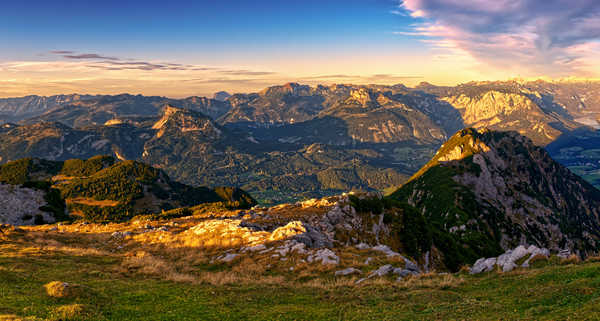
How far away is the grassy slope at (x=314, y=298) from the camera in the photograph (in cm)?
2144

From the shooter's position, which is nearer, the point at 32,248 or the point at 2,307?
the point at 2,307

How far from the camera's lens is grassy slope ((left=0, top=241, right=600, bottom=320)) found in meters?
21.4

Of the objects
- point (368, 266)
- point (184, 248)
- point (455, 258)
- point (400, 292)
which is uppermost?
point (400, 292)

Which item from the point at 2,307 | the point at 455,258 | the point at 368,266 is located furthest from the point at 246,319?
the point at 455,258

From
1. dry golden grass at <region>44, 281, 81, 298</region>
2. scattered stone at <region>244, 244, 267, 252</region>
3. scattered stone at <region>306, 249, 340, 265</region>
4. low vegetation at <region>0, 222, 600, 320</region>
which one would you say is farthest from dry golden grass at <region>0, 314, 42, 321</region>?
scattered stone at <region>244, 244, 267, 252</region>

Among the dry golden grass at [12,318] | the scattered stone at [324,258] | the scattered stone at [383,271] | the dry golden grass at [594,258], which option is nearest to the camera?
the dry golden grass at [12,318]

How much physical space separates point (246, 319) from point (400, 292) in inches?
575

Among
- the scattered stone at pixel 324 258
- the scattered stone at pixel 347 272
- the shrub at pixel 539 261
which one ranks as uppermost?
the shrub at pixel 539 261

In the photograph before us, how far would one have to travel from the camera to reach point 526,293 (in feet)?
79.7

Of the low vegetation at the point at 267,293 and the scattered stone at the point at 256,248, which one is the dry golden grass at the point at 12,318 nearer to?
the low vegetation at the point at 267,293

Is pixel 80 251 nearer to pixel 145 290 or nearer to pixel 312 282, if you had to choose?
pixel 145 290

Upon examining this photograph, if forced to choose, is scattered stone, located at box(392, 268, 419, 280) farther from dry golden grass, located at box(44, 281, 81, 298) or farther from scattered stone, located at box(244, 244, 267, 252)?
dry golden grass, located at box(44, 281, 81, 298)

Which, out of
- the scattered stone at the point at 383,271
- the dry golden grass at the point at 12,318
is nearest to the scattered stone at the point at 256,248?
the scattered stone at the point at 383,271

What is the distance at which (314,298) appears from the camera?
28.2 metres
